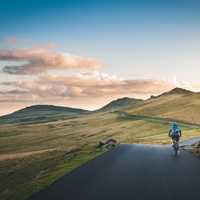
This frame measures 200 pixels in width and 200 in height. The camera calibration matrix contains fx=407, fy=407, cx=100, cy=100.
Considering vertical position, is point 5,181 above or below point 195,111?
below

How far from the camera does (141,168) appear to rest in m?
22.3

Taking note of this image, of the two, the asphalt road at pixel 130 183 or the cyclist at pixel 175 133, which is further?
the cyclist at pixel 175 133

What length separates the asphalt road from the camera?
47.9 feet

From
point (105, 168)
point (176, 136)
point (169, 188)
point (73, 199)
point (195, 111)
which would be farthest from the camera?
point (195, 111)

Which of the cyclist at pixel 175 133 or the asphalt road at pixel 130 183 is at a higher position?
the cyclist at pixel 175 133

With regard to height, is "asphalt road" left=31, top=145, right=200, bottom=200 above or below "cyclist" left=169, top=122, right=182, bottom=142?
below

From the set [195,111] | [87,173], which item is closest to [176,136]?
[87,173]

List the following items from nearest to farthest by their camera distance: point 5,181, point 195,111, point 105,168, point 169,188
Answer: point 169,188 < point 105,168 < point 5,181 < point 195,111

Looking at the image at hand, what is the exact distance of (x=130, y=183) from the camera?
56.6ft

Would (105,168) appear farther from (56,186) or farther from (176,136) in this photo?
(176,136)

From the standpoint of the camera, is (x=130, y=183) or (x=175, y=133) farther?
(x=175, y=133)

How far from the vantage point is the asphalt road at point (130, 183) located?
14.6 metres

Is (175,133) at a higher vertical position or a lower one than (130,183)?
higher

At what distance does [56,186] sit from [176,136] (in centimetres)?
1693
